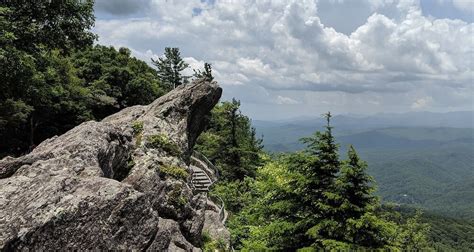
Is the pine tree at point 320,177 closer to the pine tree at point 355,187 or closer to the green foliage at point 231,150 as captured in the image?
the pine tree at point 355,187

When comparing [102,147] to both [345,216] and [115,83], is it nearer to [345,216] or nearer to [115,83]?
[345,216]

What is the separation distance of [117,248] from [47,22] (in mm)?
16654

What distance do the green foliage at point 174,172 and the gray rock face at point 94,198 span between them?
2.0 inches

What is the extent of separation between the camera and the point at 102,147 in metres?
12.0

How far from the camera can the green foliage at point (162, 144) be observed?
18.2 m

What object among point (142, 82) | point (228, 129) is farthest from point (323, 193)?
point (142, 82)

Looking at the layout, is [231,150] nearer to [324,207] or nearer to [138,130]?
[138,130]

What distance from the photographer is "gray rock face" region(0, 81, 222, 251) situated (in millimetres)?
7570

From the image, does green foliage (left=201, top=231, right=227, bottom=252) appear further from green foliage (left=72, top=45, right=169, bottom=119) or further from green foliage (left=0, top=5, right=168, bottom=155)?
green foliage (left=72, top=45, right=169, bottom=119)

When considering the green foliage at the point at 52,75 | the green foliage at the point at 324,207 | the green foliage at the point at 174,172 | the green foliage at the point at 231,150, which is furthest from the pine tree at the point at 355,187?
the green foliage at the point at 231,150

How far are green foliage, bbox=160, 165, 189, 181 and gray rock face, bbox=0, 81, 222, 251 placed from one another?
50 millimetres

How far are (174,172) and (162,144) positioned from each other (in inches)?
74.0

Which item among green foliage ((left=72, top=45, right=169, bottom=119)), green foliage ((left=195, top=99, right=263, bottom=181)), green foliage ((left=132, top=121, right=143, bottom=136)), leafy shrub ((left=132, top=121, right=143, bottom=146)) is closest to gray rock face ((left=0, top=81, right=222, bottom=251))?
leafy shrub ((left=132, top=121, right=143, bottom=146))

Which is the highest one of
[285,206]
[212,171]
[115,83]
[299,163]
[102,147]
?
[115,83]
